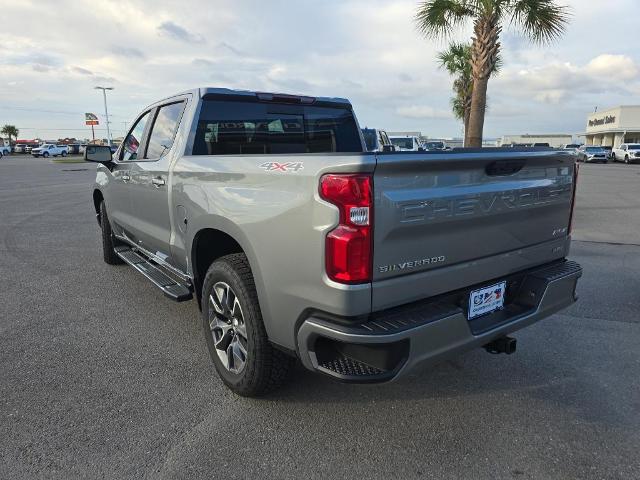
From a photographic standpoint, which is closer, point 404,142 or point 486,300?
point 486,300

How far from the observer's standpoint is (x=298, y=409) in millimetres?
2863

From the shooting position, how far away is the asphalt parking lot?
7.83 ft

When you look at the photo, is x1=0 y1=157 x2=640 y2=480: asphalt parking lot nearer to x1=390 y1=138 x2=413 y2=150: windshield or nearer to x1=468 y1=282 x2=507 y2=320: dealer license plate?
x1=468 y1=282 x2=507 y2=320: dealer license plate

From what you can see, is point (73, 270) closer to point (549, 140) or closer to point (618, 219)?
point (618, 219)

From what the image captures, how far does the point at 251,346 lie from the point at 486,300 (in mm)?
1378

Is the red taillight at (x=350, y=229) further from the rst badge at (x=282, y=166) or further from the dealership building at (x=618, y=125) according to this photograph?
the dealership building at (x=618, y=125)

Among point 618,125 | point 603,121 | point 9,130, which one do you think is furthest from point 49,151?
point 603,121

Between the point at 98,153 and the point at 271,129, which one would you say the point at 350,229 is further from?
the point at 98,153

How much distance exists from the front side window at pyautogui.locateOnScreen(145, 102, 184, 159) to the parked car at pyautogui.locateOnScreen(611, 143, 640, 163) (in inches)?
1704

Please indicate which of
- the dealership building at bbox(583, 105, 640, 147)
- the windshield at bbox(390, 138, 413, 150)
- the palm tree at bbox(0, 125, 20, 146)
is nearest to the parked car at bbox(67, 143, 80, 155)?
the palm tree at bbox(0, 125, 20, 146)

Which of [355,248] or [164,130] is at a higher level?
[164,130]

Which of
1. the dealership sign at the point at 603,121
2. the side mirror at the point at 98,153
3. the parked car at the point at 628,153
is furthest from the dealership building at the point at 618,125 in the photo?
the side mirror at the point at 98,153

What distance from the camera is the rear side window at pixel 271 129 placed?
3.72 m

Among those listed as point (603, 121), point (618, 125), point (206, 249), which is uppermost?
point (603, 121)
